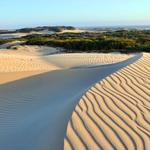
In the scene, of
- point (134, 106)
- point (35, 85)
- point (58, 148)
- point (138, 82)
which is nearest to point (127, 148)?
point (58, 148)

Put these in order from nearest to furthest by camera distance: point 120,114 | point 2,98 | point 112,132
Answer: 1. point 112,132
2. point 120,114
3. point 2,98

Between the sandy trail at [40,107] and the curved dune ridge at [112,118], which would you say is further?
the sandy trail at [40,107]

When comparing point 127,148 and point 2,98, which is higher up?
point 127,148

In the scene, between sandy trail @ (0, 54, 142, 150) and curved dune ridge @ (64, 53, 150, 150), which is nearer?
curved dune ridge @ (64, 53, 150, 150)

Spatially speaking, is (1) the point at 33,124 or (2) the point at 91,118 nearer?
(2) the point at 91,118

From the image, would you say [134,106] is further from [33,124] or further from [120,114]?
[33,124]

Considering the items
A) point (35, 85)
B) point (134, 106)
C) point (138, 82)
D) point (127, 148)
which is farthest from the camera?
point (35, 85)
